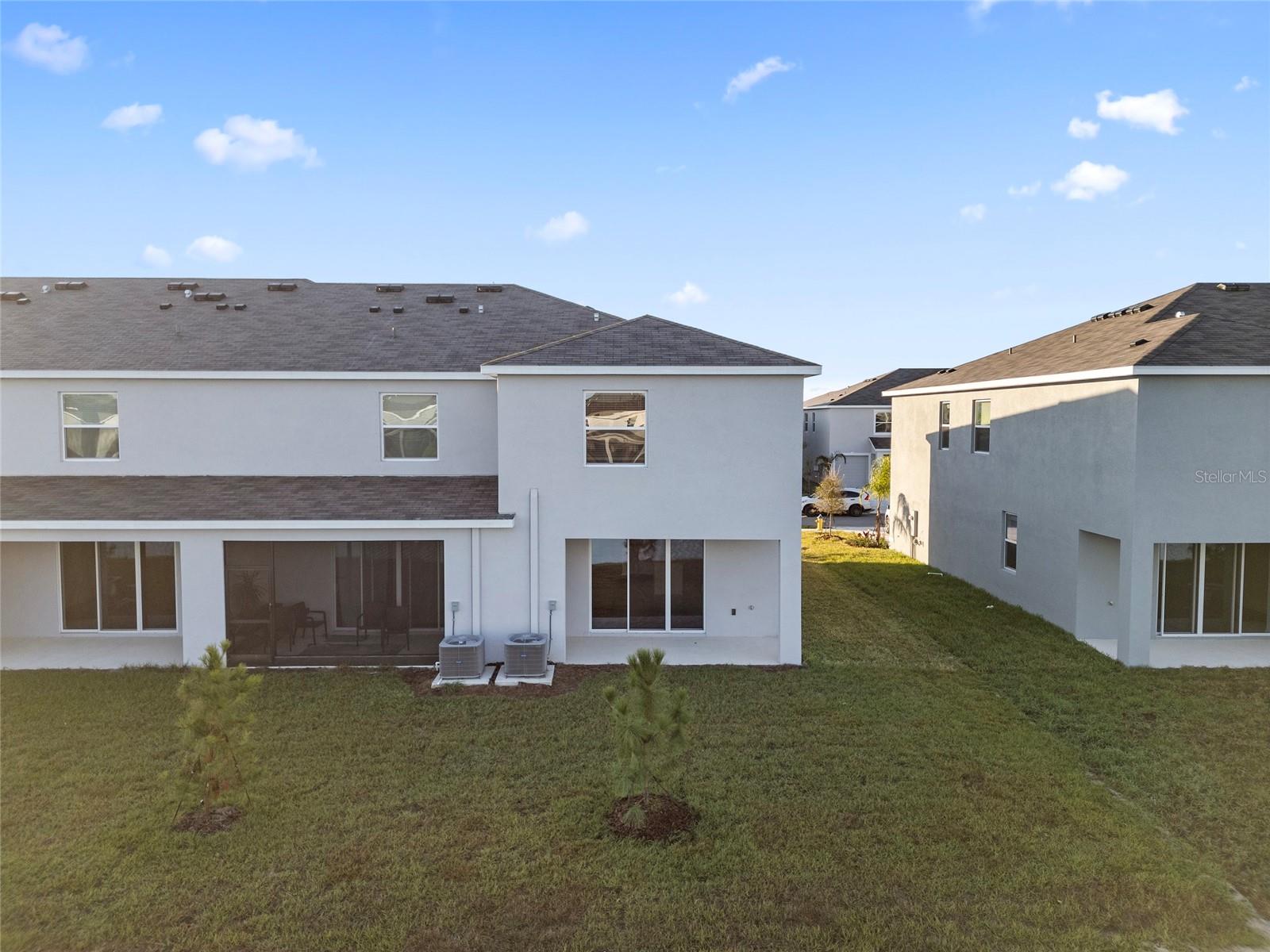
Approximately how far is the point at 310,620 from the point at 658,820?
357 inches

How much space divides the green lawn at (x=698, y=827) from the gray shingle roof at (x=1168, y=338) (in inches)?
218

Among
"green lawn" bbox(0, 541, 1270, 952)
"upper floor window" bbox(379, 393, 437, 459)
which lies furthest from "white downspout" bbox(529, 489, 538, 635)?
"upper floor window" bbox(379, 393, 437, 459)

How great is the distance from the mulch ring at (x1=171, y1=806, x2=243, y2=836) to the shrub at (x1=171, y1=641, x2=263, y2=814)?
72 millimetres

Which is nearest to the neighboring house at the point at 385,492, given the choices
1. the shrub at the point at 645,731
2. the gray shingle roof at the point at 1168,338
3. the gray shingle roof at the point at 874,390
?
the shrub at the point at 645,731

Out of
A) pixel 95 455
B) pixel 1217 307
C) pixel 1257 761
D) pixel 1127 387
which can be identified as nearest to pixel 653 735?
pixel 1257 761

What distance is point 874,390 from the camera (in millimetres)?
42062

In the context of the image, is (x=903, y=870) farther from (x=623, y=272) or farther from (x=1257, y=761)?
(x=623, y=272)

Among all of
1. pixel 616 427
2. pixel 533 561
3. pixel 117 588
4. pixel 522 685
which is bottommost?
pixel 522 685

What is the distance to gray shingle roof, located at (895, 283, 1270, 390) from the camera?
12938mm

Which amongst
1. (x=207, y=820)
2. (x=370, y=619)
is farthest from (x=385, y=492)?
(x=207, y=820)

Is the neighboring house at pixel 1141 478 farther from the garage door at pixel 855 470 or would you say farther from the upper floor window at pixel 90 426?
the garage door at pixel 855 470

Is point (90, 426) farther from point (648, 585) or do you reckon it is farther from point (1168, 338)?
point (1168, 338)

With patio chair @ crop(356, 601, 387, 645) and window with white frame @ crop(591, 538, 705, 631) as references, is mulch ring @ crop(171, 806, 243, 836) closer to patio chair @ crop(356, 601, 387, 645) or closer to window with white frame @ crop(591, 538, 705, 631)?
patio chair @ crop(356, 601, 387, 645)

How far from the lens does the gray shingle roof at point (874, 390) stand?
40438 mm
